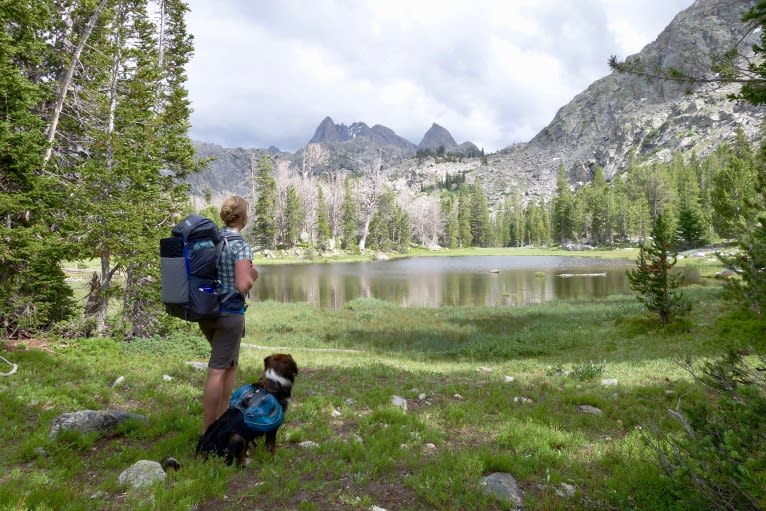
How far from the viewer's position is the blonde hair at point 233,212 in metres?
5.19

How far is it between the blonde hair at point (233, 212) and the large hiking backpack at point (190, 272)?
0.37 m

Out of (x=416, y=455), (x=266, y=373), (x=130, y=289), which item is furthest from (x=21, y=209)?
(x=416, y=455)

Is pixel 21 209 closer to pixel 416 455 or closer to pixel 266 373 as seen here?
pixel 266 373

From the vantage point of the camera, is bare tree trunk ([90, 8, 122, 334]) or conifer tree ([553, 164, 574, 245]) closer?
bare tree trunk ([90, 8, 122, 334])

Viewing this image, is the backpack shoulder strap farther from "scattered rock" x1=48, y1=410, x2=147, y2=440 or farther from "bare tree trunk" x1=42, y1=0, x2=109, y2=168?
"bare tree trunk" x1=42, y1=0, x2=109, y2=168

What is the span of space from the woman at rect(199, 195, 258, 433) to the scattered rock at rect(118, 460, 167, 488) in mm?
809

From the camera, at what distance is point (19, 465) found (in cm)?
461

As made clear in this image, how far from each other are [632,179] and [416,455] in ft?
408

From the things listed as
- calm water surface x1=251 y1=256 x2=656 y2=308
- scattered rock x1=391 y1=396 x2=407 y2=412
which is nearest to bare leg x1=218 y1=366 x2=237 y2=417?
scattered rock x1=391 y1=396 x2=407 y2=412

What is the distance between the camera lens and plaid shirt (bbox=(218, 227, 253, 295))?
16.2 ft

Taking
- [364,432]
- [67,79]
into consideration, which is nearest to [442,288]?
[67,79]

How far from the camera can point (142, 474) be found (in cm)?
430

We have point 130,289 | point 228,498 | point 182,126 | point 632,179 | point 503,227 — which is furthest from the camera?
point 503,227

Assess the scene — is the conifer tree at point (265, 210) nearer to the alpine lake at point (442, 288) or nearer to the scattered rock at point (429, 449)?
the alpine lake at point (442, 288)
